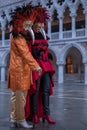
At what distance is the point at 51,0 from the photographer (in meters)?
36.8

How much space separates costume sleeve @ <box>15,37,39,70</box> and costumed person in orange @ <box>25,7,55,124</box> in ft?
1.25

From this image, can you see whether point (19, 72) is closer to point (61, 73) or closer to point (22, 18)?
point (22, 18)

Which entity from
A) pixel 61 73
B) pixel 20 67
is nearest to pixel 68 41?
pixel 61 73

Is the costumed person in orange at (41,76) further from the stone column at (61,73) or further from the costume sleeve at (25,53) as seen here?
the stone column at (61,73)

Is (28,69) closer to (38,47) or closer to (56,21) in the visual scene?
(38,47)

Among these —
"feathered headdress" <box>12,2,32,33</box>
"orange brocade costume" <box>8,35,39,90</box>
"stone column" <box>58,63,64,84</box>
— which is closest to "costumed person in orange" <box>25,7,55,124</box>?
"feathered headdress" <box>12,2,32,33</box>

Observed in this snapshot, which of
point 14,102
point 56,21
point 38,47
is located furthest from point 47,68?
point 56,21

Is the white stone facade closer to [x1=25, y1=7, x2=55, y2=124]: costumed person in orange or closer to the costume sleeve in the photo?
[x1=25, y1=7, x2=55, y2=124]: costumed person in orange

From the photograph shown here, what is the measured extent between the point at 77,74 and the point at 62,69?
2.51 meters

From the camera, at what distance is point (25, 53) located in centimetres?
588

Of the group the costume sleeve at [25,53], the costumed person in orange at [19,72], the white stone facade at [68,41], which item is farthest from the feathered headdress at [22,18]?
the white stone facade at [68,41]

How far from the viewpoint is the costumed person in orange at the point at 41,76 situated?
6352mm

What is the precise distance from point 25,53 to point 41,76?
2.46 ft

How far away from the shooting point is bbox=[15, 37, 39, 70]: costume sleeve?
5820mm
